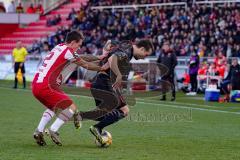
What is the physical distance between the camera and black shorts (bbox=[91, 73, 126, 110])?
11.1 meters

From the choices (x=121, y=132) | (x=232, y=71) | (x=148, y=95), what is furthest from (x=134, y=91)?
(x=121, y=132)

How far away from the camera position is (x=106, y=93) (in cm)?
1126

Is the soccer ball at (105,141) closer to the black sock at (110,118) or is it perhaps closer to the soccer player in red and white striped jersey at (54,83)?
the black sock at (110,118)

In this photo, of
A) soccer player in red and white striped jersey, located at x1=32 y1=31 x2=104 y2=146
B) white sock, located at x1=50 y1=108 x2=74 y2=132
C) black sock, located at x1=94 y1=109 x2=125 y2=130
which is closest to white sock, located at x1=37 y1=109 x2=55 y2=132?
soccer player in red and white striped jersey, located at x1=32 y1=31 x2=104 y2=146

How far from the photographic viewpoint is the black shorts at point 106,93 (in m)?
11.1

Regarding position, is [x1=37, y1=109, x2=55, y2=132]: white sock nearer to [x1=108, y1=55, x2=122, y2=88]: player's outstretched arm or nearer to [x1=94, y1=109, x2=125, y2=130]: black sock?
[x1=94, y1=109, x2=125, y2=130]: black sock

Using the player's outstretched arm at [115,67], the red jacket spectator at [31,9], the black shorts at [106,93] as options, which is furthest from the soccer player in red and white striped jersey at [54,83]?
the red jacket spectator at [31,9]

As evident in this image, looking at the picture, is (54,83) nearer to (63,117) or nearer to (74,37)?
(63,117)

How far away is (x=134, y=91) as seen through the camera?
2583cm

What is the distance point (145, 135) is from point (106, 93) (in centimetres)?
156

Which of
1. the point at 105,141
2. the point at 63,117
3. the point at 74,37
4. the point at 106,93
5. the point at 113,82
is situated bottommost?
the point at 105,141

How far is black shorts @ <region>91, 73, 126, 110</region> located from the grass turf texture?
2.15 ft

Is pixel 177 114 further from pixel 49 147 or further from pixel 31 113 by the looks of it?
pixel 49 147

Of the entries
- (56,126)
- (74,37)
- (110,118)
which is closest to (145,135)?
(110,118)
